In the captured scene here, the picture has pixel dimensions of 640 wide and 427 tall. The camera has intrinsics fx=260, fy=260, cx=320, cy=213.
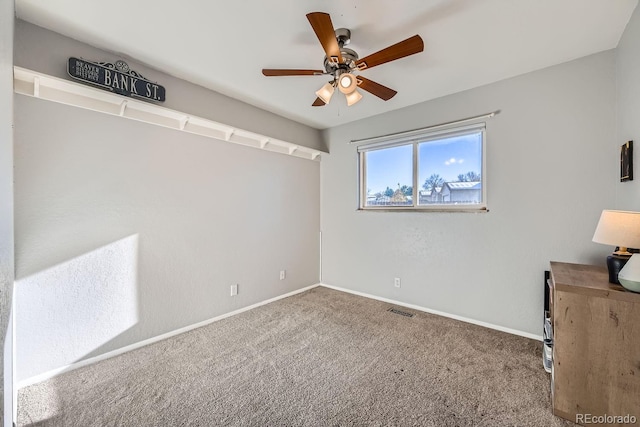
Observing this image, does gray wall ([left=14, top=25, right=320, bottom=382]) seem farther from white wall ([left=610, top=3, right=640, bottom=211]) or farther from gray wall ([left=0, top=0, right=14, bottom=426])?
white wall ([left=610, top=3, right=640, bottom=211])

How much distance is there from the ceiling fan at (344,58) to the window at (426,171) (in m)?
1.22

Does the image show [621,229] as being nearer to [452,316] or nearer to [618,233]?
[618,233]

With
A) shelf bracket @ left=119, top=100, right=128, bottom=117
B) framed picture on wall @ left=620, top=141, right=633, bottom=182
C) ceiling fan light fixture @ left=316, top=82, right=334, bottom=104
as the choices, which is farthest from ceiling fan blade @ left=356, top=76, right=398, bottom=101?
shelf bracket @ left=119, top=100, right=128, bottom=117

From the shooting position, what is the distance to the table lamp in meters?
1.42

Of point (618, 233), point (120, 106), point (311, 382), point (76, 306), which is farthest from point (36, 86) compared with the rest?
point (618, 233)

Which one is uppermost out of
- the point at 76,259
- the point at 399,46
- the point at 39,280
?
the point at 399,46

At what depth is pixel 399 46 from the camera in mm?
1625

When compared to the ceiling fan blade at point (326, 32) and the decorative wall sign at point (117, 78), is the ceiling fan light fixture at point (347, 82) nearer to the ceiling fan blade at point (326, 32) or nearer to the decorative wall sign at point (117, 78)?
the ceiling fan blade at point (326, 32)

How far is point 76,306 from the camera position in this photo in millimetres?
2025

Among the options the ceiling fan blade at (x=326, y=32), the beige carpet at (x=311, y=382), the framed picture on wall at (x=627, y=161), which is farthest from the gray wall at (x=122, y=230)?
the framed picture on wall at (x=627, y=161)

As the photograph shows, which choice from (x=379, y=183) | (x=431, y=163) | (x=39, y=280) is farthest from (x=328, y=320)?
(x=39, y=280)

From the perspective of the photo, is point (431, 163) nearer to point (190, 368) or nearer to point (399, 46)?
point (399, 46)

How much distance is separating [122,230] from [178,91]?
55.7 inches

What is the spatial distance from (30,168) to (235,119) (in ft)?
5.79
